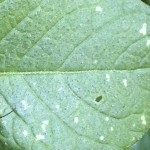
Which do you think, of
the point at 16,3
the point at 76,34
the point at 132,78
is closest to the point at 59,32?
the point at 76,34

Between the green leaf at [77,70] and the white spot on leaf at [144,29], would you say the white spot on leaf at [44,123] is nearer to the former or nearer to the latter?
the green leaf at [77,70]

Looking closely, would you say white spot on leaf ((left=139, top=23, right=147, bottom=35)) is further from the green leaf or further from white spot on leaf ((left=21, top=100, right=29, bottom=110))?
white spot on leaf ((left=21, top=100, right=29, bottom=110))

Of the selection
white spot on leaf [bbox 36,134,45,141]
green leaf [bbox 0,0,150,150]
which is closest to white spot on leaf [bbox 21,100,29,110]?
green leaf [bbox 0,0,150,150]

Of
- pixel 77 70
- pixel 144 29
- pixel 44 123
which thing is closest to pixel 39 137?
pixel 44 123

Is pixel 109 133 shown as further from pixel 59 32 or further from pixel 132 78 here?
pixel 59 32

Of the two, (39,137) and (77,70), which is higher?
(77,70)

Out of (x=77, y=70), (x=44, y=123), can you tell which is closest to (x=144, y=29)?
(x=77, y=70)

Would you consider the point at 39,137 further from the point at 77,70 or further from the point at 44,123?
the point at 77,70

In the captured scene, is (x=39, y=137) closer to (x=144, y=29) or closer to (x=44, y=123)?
(x=44, y=123)
